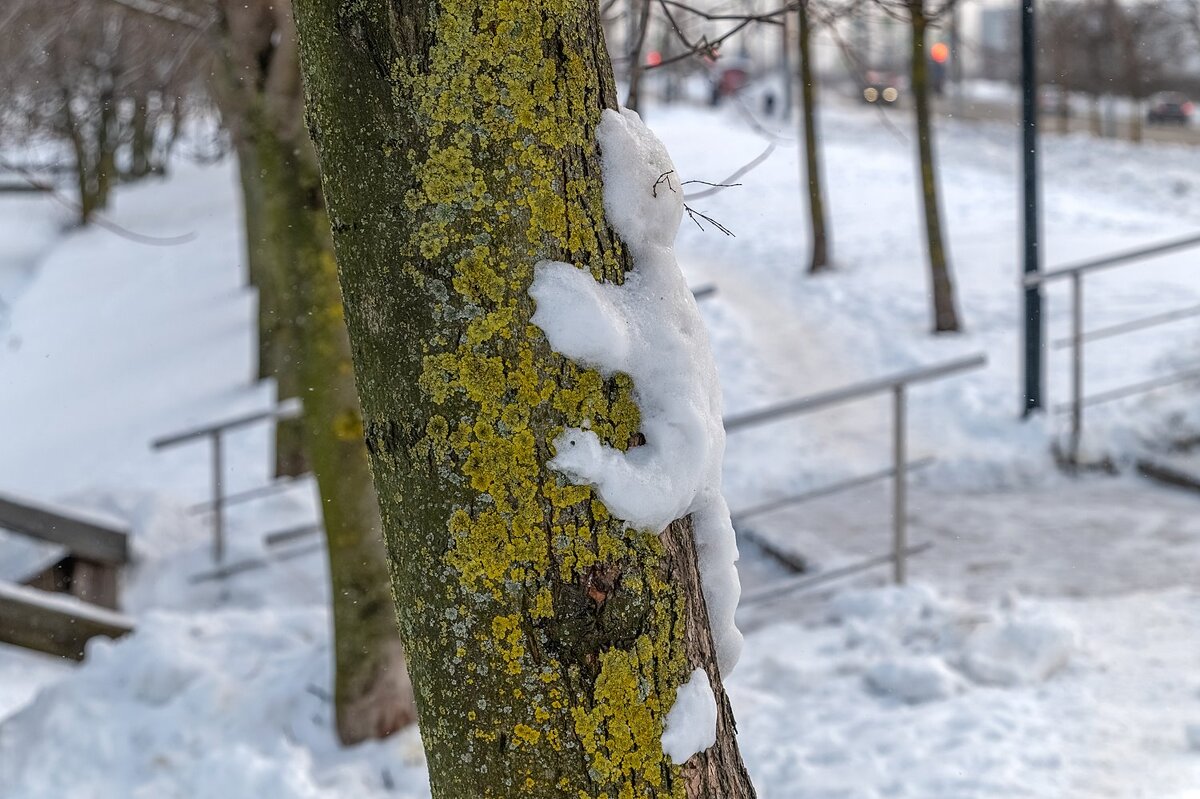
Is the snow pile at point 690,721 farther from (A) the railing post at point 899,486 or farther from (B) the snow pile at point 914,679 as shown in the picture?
(A) the railing post at point 899,486

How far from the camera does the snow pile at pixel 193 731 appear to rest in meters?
4.41

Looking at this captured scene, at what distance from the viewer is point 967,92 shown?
146 feet

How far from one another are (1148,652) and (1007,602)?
1.85 feet

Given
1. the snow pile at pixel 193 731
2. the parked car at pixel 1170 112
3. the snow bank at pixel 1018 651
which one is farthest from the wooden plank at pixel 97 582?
the parked car at pixel 1170 112

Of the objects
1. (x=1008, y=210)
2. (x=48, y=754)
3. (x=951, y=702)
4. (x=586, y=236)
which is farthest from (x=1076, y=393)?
(x=1008, y=210)

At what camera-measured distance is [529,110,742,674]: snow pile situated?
1666 millimetres

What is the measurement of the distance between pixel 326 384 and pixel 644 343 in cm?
329

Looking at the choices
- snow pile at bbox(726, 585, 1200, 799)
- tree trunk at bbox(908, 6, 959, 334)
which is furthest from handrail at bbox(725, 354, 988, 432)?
tree trunk at bbox(908, 6, 959, 334)

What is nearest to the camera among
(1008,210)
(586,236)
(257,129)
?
(586,236)

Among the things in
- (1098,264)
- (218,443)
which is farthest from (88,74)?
(1098,264)

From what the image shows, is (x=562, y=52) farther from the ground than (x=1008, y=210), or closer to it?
farther from the ground

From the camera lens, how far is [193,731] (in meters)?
4.75

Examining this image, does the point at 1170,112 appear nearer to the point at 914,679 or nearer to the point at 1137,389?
→ the point at 1137,389

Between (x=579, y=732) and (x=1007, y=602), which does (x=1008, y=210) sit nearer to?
(x=1007, y=602)
